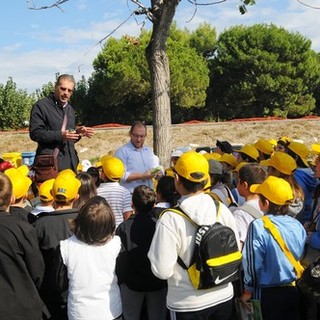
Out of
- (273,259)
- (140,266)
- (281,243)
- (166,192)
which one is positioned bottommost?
(140,266)

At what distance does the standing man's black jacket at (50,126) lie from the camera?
16.5ft

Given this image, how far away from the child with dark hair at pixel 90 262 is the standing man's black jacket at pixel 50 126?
6.09ft

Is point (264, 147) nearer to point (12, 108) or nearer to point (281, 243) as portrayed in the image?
point (281, 243)

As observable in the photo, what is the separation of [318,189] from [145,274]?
78.2 inches

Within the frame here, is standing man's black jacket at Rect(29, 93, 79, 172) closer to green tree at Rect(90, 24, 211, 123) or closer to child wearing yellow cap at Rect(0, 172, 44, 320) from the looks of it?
child wearing yellow cap at Rect(0, 172, 44, 320)

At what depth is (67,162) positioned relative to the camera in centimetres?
536

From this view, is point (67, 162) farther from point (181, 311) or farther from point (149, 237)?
point (181, 311)

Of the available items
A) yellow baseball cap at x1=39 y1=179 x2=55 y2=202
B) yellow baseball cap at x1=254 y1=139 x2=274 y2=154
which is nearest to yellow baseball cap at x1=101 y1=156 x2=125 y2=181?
yellow baseball cap at x1=39 y1=179 x2=55 y2=202

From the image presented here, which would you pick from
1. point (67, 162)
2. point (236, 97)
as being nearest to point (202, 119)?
point (236, 97)

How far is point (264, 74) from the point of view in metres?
44.1

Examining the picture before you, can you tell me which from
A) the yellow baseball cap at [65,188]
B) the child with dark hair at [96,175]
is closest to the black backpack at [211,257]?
the yellow baseball cap at [65,188]

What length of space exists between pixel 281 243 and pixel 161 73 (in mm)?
4233

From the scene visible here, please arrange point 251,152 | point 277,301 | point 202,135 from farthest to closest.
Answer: point 202,135
point 251,152
point 277,301

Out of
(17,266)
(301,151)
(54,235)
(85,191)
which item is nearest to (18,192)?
(54,235)
